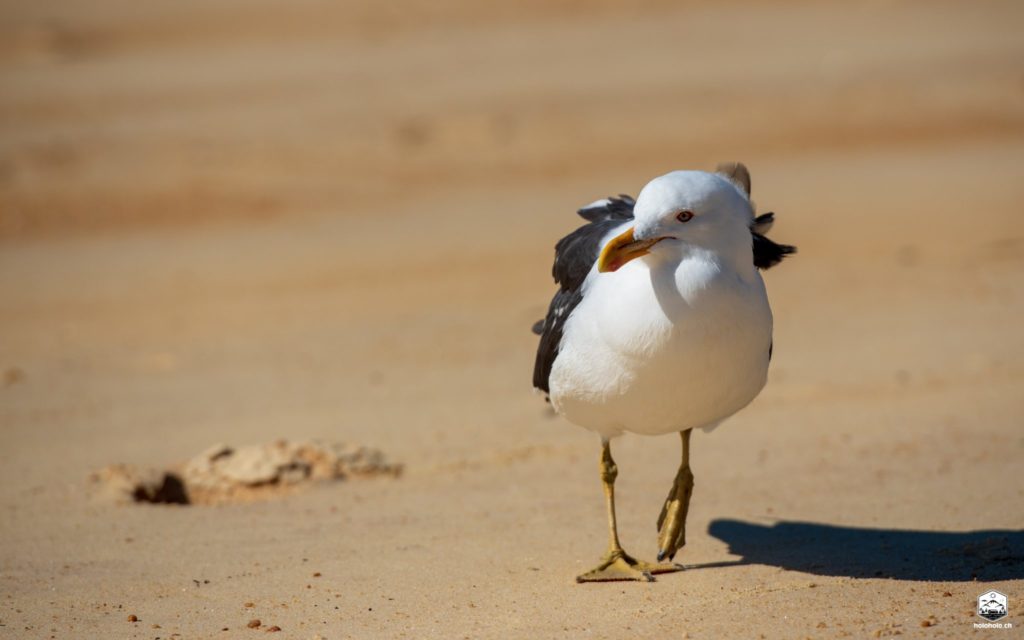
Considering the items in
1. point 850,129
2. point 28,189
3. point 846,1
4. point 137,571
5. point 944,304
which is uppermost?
point 846,1

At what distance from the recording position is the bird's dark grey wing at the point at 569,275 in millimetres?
5742

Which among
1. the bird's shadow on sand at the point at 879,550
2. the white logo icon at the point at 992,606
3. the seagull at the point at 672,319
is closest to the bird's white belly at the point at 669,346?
the seagull at the point at 672,319

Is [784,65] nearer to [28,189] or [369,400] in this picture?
[28,189]

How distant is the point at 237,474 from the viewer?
7.19m

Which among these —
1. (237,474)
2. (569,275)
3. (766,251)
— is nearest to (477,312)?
(237,474)

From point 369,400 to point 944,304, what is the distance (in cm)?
494

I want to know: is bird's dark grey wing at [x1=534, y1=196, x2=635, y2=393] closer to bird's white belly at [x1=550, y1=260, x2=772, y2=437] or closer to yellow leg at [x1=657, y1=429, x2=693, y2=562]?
bird's white belly at [x1=550, y1=260, x2=772, y2=437]

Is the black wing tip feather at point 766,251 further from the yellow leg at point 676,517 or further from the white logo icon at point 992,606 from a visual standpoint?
the white logo icon at point 992,606

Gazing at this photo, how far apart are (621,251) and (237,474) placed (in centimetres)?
316

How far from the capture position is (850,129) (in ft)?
61.3

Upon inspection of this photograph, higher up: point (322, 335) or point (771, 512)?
point (322, 335)

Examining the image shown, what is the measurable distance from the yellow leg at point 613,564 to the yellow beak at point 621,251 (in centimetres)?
123

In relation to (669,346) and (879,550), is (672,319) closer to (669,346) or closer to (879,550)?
(669,346)

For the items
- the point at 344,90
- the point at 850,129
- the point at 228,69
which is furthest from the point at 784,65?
the point at 228,69
